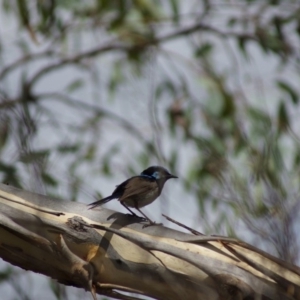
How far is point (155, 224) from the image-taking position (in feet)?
9.84

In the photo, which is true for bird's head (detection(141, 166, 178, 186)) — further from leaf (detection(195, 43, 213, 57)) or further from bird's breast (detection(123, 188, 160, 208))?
leaf (detection(195, 43, 213, 57))

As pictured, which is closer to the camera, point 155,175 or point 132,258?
point 132,258

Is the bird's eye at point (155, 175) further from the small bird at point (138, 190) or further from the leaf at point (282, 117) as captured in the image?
the leaf at point (282, 117)

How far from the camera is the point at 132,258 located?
2920 mm

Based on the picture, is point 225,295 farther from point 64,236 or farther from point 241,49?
point 241,49

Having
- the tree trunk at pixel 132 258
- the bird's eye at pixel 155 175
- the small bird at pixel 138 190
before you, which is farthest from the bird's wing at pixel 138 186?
the tree trunk at pixel 132 258

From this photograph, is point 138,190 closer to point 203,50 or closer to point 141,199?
point 141,199

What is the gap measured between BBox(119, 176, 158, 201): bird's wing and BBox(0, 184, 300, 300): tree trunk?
739 millimetres

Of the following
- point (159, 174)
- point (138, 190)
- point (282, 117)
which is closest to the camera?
point (138, 190)

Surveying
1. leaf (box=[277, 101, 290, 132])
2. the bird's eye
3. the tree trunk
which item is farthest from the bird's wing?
leaf (box=[277, 101, 290, 132])

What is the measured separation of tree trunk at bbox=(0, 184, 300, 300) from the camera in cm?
286

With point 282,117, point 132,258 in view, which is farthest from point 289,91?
point 132,258

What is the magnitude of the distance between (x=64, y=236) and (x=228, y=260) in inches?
21.9

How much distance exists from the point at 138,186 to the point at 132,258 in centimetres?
90
